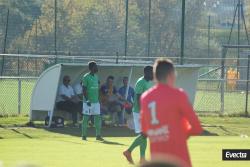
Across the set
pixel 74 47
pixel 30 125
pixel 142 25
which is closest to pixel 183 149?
pixel 30 125

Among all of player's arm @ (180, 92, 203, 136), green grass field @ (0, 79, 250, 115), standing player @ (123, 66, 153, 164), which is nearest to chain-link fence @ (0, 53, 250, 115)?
green grass field @ (0, 79, 250, 115)

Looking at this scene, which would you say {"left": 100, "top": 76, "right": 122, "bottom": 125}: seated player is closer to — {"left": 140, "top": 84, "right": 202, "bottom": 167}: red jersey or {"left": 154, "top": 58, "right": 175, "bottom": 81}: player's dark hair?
{"left": 140, "top": 84, "right": 202, "bottom": 167}: red jersey

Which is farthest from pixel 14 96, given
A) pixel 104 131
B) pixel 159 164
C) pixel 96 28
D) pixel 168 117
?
pixel 159 164

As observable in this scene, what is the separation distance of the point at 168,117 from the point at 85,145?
1235cm

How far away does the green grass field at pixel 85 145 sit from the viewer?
56.1 feet

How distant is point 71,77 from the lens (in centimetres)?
2848

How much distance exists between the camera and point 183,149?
344 inches

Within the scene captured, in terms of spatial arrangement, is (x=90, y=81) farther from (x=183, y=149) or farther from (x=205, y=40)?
(x=205, y=40)

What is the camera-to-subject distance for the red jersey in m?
8.59

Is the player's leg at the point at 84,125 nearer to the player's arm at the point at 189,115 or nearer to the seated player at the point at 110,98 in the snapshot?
the seated player at the point at 110,98

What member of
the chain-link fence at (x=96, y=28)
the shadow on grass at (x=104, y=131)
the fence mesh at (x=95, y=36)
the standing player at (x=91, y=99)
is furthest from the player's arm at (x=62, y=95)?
the chain-link fence at (x=96, y=28)

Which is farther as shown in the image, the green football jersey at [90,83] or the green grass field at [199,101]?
the green grass field at [199,101]

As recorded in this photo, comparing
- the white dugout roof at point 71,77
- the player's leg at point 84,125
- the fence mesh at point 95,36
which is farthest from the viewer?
the fence mesh at point 95,36

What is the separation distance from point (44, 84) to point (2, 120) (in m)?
2.16
